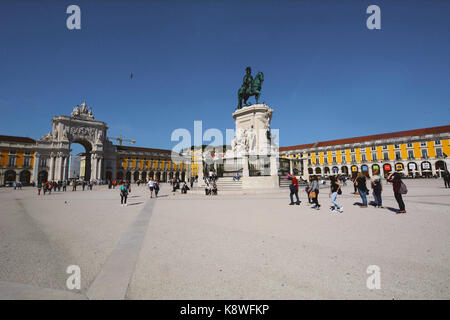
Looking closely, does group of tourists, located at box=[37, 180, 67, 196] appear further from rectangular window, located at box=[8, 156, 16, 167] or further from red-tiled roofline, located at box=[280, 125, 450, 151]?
red-tiled roofline, located at box=[280, 125, 450, 151]

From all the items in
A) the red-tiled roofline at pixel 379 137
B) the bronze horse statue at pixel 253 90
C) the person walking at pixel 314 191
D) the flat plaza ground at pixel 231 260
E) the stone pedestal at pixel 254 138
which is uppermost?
the red-tiled roofline at pixel 379 137

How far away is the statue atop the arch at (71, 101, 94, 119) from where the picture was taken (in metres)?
59.5

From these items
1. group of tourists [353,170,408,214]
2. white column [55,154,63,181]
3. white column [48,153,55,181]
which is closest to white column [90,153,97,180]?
white column [55,154,63,181]

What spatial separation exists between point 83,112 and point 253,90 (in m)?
61.8

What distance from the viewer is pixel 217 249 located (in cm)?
322

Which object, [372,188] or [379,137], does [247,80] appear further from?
[379,137]

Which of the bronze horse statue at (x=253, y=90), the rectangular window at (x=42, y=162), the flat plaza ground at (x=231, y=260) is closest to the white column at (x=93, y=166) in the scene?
the rectangular window at (x=42, y=162)

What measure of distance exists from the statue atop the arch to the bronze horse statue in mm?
58494

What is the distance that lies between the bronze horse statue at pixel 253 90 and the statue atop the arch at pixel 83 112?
2303 inches

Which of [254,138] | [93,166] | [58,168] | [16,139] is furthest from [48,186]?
[16,139]

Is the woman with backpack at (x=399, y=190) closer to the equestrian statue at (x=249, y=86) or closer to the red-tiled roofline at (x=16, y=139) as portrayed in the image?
the equestrian statue at (x=249, y=86)

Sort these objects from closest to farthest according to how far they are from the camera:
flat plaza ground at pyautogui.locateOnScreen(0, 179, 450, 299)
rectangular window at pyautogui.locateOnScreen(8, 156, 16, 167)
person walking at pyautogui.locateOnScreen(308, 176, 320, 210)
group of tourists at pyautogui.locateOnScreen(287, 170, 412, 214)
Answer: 1. flat plaza ground at pyautogui.locateOnScreen(0, 179, 450, 299)
2. group of tourists at pyautogui.locateOnScreen(287, 170, 412, 214)
3. person walking at pyautogui.locateOnScreen(308, 176, 320, 210)
4. rectangular window at pyautogui.locateOnScreen(8, 156, 16, 167)

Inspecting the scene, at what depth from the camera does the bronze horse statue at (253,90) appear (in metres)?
20.2
